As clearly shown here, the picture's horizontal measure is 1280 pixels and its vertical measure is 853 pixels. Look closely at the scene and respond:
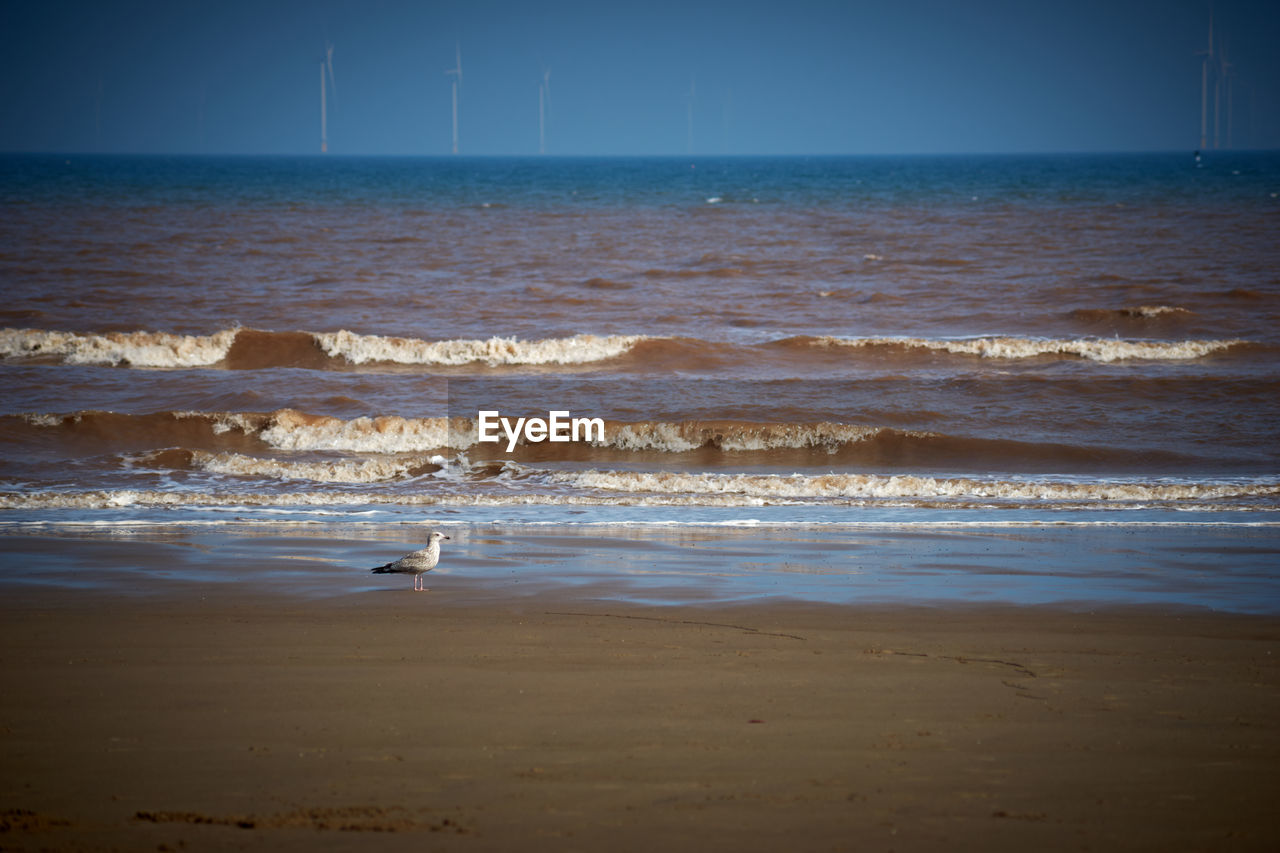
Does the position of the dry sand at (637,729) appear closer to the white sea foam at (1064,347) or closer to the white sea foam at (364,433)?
the white sea foam at (364,433)

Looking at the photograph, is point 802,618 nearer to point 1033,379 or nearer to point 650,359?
point 1033,379

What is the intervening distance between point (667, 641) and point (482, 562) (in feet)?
9.04

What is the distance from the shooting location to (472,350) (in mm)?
21391

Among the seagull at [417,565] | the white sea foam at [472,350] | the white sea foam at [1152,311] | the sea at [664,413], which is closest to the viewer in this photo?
the seagull at [417,565]

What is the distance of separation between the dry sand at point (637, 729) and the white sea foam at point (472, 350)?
14239 millimetres

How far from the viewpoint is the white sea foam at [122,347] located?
2088 centimetres

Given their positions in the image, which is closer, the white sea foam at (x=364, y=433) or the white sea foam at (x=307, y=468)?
the white sea foam at (x=307, y=468)

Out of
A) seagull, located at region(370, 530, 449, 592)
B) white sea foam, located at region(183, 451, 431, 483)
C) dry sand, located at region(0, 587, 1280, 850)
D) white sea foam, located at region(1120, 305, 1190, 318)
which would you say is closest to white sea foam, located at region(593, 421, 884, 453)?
white sea foam, located at region(183, 451, 431, 483)

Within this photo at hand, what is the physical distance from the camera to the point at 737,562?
882 centimetres

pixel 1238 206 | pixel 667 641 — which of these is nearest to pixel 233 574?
pixel 667 641

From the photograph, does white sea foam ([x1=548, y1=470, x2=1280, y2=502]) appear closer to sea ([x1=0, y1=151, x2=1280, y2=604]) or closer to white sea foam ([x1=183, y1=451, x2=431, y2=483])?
sea ([x1=0, y1=151, x2=1280, y2=604])

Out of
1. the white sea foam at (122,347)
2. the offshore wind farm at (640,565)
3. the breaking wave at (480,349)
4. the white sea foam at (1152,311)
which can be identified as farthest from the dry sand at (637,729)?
the white sea foam at (1152,311)

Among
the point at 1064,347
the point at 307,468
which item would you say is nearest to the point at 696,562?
the point at 307,468

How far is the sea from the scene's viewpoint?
9.09 meters
